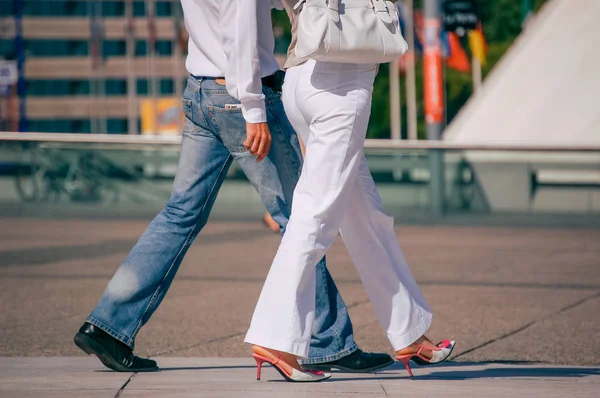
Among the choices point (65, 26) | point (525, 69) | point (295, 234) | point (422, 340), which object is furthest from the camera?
point (65, 26)

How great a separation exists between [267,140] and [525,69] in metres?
18.8

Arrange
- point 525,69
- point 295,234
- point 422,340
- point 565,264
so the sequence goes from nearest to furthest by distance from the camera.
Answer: point 295,234 < point 422,340 < point 565,264 < point 525,69

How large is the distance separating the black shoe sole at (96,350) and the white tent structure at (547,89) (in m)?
15.3

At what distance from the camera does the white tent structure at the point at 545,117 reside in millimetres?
14656

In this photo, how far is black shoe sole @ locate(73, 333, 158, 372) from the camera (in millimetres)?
4227

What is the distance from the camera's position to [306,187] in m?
3.99

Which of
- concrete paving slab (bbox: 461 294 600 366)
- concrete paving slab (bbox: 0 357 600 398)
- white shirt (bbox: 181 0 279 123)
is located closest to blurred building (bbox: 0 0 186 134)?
concrete paving slab (bbox: 461 294 600 366)

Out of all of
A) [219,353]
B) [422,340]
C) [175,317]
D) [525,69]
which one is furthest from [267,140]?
[525,69]

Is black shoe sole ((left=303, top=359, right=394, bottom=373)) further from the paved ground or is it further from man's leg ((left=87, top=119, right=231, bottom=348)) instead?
man's leg ((left=87, top=119, right=231, bottom=348))

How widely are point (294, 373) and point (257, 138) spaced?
32.9 inches

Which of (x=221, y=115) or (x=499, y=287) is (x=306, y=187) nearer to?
(x=221, y=115)

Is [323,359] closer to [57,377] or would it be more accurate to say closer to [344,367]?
[344,367]

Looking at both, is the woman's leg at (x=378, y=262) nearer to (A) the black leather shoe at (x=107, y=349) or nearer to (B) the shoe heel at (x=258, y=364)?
(B) the shoe heel at (x=258, y=364)

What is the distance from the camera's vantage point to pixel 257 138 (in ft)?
13.4
